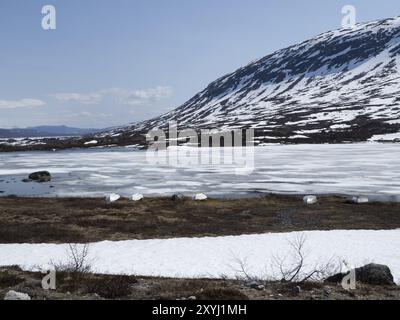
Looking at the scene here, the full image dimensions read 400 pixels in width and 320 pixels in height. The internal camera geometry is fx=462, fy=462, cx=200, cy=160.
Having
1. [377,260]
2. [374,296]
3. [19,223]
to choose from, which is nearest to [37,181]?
[19,223]

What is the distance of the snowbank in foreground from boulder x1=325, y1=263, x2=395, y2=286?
1262 millimetres

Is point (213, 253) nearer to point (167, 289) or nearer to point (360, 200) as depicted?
point (167, 289)

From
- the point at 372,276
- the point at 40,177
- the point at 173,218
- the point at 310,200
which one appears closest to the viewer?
the point at 372,276

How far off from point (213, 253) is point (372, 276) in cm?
784

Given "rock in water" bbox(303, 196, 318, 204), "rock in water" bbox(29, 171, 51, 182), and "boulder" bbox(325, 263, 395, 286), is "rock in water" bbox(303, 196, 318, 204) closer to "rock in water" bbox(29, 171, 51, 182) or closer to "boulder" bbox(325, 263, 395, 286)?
"boulder" bbox(325, 263, 395, 286)

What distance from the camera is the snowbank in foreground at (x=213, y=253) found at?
19250 mm

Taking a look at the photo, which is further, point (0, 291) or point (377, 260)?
point (377, 260)

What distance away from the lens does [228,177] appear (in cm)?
5150

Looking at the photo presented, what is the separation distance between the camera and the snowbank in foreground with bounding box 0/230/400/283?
19.2 meters

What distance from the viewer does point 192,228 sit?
2809 cm

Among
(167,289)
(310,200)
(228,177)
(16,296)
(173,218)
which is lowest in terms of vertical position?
(173,218)

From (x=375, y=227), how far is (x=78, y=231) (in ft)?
57.9

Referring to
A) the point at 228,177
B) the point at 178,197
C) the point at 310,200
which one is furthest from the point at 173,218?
the point at 228,177
